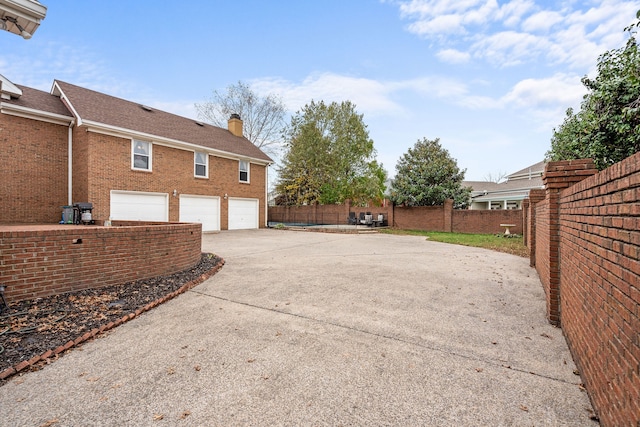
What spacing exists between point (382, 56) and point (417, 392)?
13.4 metres

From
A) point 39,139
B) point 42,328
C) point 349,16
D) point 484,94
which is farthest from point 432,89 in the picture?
point 39,139

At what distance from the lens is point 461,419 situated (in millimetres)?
1981

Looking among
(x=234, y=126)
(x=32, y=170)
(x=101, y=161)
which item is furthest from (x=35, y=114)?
(x=234, y=126)

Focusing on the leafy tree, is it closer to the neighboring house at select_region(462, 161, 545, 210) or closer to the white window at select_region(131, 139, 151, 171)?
the white window at select_region(131, 139, 151, 171)

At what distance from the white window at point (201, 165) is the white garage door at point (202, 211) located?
4.19 ft

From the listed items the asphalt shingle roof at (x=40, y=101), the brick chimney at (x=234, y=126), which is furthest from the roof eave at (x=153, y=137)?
the brick chimney at (x=234, y=126)

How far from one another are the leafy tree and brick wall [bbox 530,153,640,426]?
26861 mm

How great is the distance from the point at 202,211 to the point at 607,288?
16141 mm

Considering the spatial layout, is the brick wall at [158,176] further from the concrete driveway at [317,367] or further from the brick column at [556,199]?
the brick column at [556,199]

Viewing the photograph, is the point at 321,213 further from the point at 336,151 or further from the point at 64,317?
the point at 64,317

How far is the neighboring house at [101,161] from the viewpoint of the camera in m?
11.3

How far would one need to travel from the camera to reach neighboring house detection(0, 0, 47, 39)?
4.36 meters

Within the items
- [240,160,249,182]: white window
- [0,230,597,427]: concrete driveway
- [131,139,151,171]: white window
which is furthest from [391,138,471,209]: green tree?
[0,230,597,427]: concrete driveway

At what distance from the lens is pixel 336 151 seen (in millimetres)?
23844
